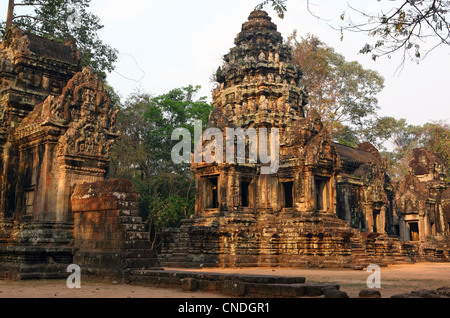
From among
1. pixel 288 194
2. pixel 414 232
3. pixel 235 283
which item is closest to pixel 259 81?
pixel 288 194

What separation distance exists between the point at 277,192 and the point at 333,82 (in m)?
18.3

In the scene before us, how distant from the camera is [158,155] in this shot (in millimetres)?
29922

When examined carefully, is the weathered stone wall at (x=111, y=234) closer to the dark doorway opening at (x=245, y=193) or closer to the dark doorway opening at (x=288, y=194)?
the dark doorway opening at (x=245, y=193)

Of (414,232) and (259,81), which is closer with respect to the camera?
(259,81)

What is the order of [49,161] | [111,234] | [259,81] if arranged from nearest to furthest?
[111,234] → [49,161] → [259,81]

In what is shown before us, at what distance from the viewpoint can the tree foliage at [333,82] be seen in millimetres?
36000

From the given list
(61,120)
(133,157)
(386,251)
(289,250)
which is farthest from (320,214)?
(61,120)

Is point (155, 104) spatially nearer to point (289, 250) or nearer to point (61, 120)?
point (289, 250)

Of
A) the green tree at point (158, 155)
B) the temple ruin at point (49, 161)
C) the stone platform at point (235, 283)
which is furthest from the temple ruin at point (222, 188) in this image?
the green tree at point (158, 155)

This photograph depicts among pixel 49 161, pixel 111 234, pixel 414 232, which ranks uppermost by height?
pixel 49 161

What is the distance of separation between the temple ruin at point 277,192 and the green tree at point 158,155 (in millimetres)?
3793

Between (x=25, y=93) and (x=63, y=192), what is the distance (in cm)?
320

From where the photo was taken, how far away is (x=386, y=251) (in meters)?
24.2

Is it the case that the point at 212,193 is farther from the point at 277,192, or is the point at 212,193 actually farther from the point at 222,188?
the point at 277,192
